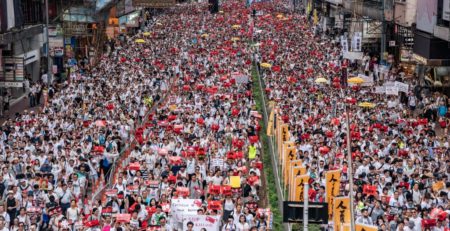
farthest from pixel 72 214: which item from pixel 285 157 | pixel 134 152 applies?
pixel 285 157

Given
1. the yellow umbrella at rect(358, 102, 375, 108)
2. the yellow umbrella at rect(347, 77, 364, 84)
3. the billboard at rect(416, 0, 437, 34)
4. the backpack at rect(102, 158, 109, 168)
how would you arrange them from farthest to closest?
the billboard at rect(416, 0, 437, 34), the yellow umbrella at rect(347, 77, 364, 84), the yellow umbrella at rect(358, 102, 375, 108), the backpack at rect(102, 158, 109, 168)

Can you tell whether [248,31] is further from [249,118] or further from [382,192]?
[382,192]

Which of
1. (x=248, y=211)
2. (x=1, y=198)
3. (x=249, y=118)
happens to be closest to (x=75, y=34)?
(x=249, y=118)

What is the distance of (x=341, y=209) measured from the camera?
17.3m

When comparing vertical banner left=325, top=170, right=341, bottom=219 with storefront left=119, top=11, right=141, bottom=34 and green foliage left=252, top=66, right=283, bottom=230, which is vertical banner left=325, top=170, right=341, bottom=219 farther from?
storefront left=119, top=11, right=141, bottom=34

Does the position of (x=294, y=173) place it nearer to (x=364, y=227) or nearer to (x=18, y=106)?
(x=364, y=227)

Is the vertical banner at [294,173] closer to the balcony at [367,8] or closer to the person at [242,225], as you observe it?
the person at [242,225]

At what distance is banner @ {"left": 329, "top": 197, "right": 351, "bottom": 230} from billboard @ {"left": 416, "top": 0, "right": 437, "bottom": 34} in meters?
22.5

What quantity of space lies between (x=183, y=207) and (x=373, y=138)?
29.2 feet

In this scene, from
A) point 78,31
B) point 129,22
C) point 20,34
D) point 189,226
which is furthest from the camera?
point 129,22

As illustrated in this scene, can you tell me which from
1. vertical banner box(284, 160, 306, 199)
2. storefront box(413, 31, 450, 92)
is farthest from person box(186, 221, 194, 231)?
storefront box(413, 31, 450, 92)

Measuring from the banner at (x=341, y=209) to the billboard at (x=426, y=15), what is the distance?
22.5m

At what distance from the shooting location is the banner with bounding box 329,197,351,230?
56.4 ft

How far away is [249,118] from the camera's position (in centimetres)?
3058
